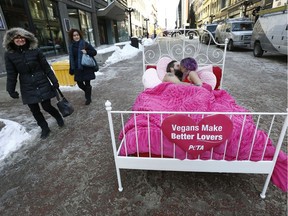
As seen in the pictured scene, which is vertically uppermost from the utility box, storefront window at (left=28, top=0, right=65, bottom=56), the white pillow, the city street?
storefront window at (left=28, top=0, right=65, bottom=56)

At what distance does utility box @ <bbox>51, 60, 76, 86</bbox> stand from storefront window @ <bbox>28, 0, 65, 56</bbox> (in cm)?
391

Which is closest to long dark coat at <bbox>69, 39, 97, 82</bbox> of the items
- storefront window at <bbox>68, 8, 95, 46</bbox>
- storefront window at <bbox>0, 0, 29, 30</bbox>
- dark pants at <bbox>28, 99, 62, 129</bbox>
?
dark pants at <bbox>28, 99, 62, 129</bbox>

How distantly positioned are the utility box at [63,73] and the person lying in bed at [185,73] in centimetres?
400

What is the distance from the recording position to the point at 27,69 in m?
2.88

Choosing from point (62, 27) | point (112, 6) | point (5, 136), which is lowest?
point (5, 136)

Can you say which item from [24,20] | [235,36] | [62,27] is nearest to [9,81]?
[24,20]

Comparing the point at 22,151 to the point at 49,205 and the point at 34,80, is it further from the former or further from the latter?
the point at 49,205

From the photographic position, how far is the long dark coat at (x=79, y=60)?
4.20 m

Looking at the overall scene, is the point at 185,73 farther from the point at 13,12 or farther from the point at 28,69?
the point at 13,12

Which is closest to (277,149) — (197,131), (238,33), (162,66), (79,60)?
(197,131)

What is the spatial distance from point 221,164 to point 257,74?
636cm

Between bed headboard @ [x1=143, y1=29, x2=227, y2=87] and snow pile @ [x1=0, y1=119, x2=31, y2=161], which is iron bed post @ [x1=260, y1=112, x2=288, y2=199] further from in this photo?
snow pile @ [x1=0, y1=119, x2=31, y2=161]

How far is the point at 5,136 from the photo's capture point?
316 cm

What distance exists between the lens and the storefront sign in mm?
1642
